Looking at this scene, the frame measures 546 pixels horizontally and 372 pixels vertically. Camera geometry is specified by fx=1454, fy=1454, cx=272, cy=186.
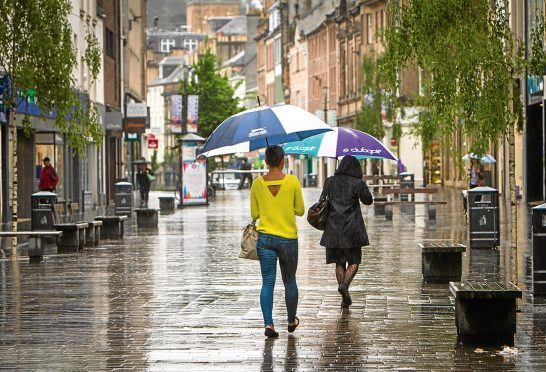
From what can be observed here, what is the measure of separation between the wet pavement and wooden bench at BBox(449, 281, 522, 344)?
21 centimetres

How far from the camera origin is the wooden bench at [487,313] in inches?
496

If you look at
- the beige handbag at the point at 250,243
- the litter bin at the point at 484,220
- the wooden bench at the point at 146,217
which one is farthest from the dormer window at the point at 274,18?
the beige handbag at the point at 250,243

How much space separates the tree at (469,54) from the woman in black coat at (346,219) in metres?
3.04

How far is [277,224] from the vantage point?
535 inches

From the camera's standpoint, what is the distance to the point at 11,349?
500 inches

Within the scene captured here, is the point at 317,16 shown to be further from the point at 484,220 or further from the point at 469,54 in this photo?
the point at 469,54

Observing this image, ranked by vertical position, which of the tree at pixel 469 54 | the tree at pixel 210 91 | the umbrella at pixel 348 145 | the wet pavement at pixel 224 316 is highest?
the tree at pixel 210 91

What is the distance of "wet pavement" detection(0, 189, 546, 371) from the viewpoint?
39.1 feet

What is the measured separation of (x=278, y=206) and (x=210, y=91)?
8952 centimetres

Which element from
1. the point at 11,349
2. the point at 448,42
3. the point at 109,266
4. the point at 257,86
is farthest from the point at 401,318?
the point at 257,86

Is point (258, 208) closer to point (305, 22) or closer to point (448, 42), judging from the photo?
point (448, 42)

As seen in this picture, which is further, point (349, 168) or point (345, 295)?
point (349, 168)

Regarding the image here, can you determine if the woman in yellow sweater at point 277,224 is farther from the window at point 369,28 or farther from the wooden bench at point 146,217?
the window at point 369,28

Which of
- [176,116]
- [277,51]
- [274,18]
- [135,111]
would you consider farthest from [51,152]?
[274,18]
